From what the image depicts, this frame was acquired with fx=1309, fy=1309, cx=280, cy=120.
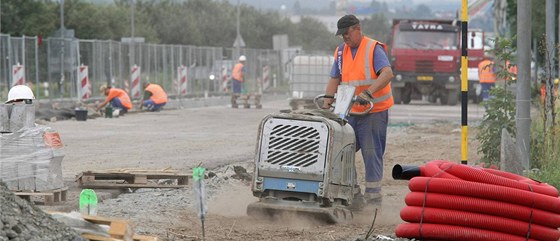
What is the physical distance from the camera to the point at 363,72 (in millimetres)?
12102

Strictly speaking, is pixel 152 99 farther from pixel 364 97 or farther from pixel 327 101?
pixel 364 97

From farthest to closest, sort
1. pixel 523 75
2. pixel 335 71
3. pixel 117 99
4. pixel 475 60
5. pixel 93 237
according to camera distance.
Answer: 1. pixel 475 60
2. pixel 117 99
3. pixel 523 75
4. pixel 335 71
5. pixel 93 237

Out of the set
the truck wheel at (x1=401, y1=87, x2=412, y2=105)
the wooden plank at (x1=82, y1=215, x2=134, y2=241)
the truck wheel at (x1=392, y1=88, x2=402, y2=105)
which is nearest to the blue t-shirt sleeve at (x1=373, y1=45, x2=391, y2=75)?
the wooden plank at (x1=82, y1=215, x2=134, y2=241)

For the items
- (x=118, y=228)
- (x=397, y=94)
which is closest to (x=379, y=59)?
(x=118, y=228)

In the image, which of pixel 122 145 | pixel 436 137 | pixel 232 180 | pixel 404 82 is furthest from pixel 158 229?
pixel 404 82

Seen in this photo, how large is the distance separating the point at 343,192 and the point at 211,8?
89361 millimetres

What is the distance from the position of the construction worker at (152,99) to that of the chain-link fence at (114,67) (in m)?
2.59

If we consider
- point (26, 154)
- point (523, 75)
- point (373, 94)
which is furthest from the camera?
A: point (523, 75)

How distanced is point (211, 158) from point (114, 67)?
26568 mm

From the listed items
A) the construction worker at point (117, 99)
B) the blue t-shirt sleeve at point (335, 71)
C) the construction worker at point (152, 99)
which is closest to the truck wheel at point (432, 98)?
the construction worker at point (152, 99)

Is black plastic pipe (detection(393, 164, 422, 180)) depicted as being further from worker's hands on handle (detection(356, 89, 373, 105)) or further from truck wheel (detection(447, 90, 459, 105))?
truck wheel (detection(447, 90, 459, 105))

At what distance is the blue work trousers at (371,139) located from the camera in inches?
476

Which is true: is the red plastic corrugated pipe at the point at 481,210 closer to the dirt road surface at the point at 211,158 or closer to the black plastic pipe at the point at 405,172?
the black plastic pipe at the point at 405,172

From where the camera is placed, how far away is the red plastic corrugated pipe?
928cm
